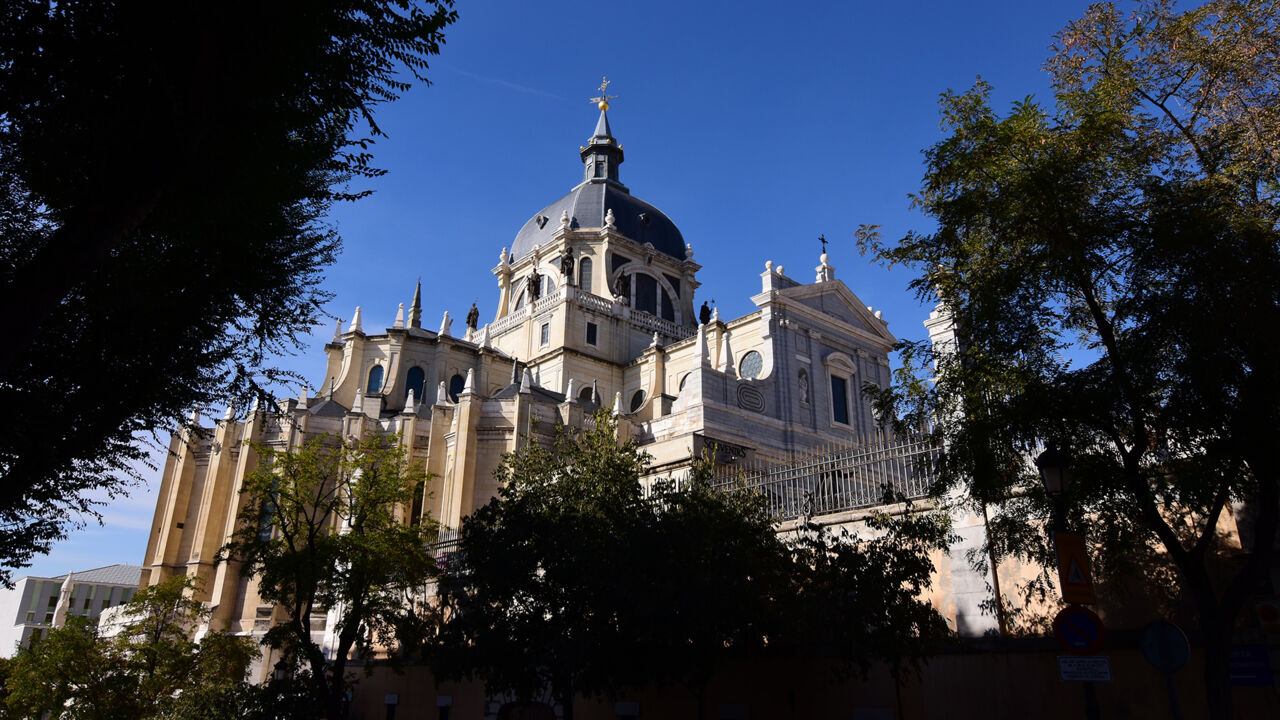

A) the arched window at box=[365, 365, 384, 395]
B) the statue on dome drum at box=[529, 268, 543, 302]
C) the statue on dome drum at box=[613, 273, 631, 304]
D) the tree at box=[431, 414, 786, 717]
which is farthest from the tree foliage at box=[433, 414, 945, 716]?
the statue on dome drum at box=[529, 268, 543, 302]

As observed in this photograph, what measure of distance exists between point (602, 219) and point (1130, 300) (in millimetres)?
43188

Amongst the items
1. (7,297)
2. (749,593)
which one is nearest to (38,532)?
(7,297)

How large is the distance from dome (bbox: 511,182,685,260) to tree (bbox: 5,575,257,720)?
101ft

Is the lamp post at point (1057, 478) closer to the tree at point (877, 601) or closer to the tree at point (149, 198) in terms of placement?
the tree at point (877, 601)

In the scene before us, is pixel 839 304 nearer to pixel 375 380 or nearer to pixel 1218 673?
pixel 375 380

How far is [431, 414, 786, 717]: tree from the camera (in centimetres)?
1128

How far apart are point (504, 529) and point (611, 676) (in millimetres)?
3003

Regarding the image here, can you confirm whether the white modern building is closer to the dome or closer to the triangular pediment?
the dome

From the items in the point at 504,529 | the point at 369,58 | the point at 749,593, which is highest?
the point at 369,58

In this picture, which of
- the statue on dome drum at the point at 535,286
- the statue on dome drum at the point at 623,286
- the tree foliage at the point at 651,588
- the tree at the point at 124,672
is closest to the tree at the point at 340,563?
the tree at the point at 124,672

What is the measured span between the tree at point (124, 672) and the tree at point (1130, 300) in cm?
1809

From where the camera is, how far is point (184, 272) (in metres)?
9.79

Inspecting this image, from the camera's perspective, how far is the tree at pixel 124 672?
2148 centimetres

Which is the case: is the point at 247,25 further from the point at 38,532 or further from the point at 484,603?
the point at 484,603
